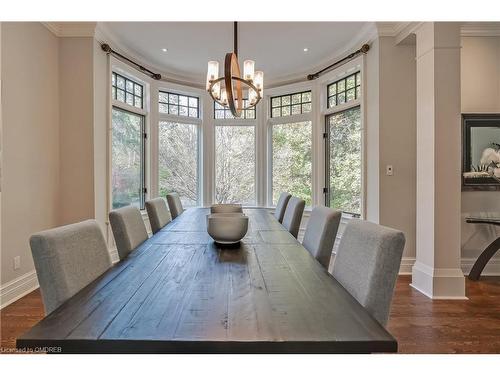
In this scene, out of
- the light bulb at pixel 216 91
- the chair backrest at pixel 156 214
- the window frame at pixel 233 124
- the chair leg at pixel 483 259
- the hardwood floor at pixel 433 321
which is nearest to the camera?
the hardwood floor at pixel 433 321

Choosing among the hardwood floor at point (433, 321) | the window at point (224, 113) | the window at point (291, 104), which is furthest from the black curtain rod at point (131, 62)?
the hardwood floor at point (433, 321)

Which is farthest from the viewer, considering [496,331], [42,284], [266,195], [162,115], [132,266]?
[266,195]

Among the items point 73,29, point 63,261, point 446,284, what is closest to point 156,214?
point 63,261

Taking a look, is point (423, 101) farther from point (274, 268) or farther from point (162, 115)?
point (162, 115)

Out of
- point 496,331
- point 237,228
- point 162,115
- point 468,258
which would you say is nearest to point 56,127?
point 162,115

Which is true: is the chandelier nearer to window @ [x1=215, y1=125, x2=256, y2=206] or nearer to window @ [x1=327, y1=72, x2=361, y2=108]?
window @ [x1=327, y1=72, x2=361, y2=108]

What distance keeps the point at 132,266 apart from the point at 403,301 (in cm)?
246

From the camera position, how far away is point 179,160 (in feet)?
16.2

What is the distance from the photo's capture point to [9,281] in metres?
2.63

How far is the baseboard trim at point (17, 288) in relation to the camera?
2.55 metres

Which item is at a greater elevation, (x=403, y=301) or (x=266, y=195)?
(x=266, y=195)

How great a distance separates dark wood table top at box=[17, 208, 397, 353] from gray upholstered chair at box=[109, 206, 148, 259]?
13.2 inches

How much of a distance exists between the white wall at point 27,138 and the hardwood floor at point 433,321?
1.47 feet

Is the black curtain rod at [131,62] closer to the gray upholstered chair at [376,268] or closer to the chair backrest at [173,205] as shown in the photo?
the chair backrest at [173,205]
